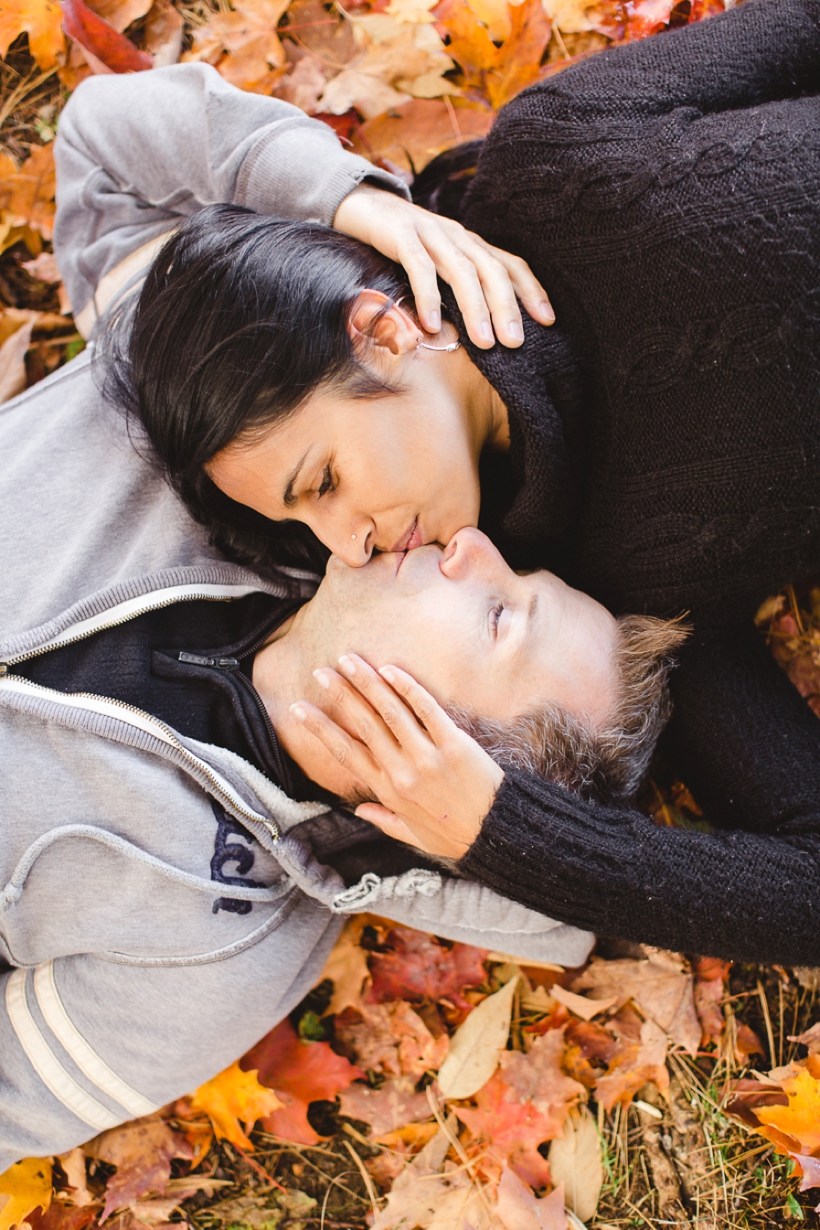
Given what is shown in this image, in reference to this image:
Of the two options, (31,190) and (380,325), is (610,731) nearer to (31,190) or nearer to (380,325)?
(380,325)

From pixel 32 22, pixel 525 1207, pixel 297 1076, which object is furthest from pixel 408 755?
pixel 32 22

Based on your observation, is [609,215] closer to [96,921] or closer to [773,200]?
[773,200]

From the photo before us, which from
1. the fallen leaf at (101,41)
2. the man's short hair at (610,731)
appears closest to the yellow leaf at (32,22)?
the fallen leaf at (101,41)

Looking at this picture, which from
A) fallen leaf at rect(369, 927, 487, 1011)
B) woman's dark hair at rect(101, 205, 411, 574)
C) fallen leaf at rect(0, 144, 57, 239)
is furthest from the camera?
fallen leaf at rect(0, 144, 57, 239)

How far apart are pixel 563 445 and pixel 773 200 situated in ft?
2.28

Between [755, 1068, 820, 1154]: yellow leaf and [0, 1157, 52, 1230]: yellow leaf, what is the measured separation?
2072mm

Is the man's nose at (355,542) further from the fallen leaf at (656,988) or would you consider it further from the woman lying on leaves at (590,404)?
the fallen leaf at (656,988)

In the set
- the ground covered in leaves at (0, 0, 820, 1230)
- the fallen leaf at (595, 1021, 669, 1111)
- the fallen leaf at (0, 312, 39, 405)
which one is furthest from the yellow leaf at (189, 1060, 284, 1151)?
the fallen leaf at (0, 312, 39, 405)

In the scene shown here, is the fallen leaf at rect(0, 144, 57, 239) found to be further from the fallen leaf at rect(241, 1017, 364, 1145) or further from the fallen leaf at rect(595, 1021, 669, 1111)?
the fallen leaf at rect(595, 1021, 669, 1111)

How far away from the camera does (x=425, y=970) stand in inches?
103

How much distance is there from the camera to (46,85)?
2.99 m

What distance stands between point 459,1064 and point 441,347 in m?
2.04

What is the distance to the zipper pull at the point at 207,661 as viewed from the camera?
2311 millimetres

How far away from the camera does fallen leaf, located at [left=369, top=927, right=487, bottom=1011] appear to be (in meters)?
2.60
